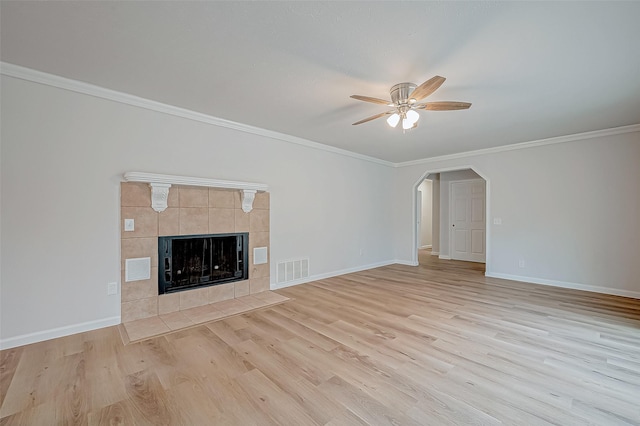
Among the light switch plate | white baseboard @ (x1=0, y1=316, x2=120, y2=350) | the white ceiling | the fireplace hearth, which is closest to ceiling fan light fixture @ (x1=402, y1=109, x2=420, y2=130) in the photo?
the white ceiling

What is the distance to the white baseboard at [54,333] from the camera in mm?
2482

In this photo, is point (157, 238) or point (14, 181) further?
point (157, 238)

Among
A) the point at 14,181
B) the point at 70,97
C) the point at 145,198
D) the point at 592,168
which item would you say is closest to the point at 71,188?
the point at 14,181

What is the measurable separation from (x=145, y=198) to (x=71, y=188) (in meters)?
0.65

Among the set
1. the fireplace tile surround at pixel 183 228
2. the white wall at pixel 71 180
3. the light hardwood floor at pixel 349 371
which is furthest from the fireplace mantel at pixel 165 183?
the light hardwood floor at pixel 349 371

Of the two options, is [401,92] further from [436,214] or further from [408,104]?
[436,214]

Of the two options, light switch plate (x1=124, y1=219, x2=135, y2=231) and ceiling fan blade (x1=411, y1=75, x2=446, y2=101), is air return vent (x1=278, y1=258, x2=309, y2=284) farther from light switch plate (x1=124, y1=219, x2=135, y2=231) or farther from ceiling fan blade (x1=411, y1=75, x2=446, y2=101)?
ceiling fan blade (x1=411, y1=75, x2=446, y2=101)

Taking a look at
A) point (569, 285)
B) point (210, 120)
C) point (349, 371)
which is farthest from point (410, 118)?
point (569, 285)

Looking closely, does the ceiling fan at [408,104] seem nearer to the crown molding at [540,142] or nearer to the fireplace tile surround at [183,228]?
the fireplace tile surround at [183,228]

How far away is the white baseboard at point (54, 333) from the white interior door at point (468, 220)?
25.5 feet

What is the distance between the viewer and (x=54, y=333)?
268 cm

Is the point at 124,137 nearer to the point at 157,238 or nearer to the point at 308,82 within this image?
the point at 157,238

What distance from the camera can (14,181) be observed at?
251cm

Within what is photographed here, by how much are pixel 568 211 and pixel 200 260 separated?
595cm
